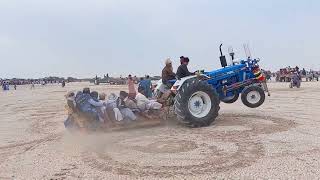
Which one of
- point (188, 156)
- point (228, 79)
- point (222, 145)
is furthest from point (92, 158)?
point (228, 79)

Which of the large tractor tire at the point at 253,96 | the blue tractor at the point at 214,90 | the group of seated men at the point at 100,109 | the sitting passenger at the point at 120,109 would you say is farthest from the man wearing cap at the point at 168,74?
the large tractor tire at the point at 253,96

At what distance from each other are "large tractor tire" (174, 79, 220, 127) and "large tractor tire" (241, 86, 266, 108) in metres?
1.73

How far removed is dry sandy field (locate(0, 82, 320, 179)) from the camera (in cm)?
689

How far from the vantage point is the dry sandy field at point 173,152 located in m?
6.89

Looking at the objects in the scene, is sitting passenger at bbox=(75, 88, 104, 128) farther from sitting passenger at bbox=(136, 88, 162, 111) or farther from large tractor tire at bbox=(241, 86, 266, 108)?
large tractor tire at bbox=(241, 86, 266, 108)

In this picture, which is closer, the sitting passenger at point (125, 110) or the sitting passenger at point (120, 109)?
the sitting passenger at point (120, 109)

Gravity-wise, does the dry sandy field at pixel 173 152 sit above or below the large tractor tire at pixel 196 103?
below

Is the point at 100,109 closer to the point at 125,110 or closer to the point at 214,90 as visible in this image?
the point at 125,110

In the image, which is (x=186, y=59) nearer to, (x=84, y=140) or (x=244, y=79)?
(x=244, y=79)

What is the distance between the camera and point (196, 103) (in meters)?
11.5

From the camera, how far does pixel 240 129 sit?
417 inches

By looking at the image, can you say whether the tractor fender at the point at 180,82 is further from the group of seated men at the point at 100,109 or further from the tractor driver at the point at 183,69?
the group of seated men at the point at 100,109

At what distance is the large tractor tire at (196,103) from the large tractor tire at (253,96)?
5.67ft

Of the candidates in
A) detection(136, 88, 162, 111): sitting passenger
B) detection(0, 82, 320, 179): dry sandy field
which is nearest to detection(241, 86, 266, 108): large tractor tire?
detection(0, 82, 320, 179): dry sandy field
